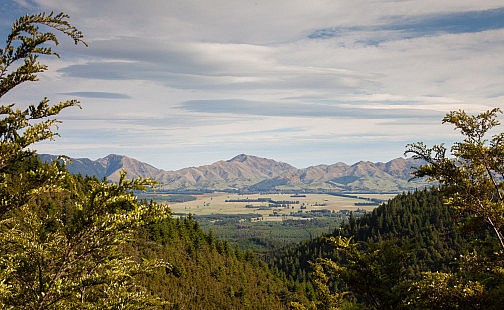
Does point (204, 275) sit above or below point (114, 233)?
below

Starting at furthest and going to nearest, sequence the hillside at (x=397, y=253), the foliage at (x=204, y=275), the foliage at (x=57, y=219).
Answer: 1. the foliage at (x=204, y=275)
2. the hillside at (x=397, y=253)
3. the foliage at (x=57, y=219)

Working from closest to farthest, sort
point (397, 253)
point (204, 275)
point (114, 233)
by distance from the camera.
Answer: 1. point (114, 233)
2. point (397, 253)
3. point (204, 275)

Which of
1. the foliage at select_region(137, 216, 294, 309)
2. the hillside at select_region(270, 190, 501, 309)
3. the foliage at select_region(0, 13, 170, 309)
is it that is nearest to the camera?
the foliage at select_region(0, 13, 170, 309)

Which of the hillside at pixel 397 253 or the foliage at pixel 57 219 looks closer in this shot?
the foliage at pixel 57 219

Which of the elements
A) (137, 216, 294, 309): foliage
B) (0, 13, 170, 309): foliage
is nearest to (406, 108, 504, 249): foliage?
(0, 13, 170, 309): foliage

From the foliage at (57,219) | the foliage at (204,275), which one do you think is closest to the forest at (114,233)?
the foliage at (57,219)

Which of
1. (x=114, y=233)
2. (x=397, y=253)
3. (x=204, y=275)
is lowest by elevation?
(x=204, y=275)

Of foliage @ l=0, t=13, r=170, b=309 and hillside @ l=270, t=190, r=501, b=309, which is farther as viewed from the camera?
hillside @ l=270, t=190, r=501, b=309

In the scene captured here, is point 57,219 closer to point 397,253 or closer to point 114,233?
point 114,233

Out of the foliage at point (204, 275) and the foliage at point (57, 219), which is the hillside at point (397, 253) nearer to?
the foliage at point (57, 219)

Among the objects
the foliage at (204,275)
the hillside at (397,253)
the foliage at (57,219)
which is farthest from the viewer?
the foliage at (204,275)

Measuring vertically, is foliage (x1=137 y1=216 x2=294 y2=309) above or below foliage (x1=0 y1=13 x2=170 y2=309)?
below

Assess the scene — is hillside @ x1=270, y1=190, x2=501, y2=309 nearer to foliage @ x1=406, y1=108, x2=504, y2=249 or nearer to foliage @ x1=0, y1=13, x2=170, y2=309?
foliage @ x1=406, y1=108, x2=504, y2=249

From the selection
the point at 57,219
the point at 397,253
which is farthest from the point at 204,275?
the point at 57,219
